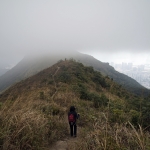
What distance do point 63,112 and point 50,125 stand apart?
89.5 inches

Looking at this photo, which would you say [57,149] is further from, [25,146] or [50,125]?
[25,146]

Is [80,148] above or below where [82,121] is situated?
above

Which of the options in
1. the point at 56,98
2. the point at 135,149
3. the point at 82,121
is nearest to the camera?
the point at 135,149

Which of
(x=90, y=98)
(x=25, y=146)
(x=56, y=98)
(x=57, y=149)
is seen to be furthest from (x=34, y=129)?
(x=90, y=98)

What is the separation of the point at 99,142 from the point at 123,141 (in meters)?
0.54

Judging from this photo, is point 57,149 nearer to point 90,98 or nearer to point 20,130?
point 20,130

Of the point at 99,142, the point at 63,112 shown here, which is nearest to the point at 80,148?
the point at 99,142

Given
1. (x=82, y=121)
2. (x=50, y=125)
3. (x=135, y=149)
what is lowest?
(x=82, y=121)

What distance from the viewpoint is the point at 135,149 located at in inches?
112

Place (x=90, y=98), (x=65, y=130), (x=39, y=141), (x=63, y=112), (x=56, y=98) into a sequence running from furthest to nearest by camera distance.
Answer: (x=90, y=98) → (x=56, y=98) → (x=63, y=112) → (x=65, y=130) → (x=39, y=141)

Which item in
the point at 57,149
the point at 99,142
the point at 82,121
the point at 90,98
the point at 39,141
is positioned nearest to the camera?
the point at 99,142

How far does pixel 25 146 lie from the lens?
133 inches

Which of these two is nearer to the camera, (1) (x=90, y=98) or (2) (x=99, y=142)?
(2) (x=99, y=142)

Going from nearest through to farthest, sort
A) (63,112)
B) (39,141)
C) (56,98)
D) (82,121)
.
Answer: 1. (39,141)
2. (82,121)
3. (63,112)
4. (56,98)
